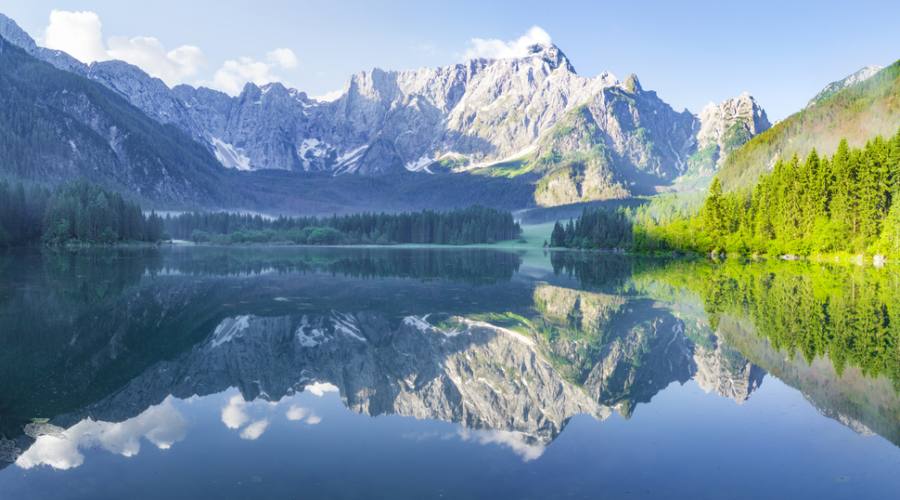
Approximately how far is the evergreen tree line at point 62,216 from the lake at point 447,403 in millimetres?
143106

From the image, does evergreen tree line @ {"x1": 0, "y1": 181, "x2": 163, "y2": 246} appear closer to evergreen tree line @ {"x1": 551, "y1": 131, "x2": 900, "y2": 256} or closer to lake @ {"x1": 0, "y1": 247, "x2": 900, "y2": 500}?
lake @ {"x1": 0, "y1": 247, "x2": 900, "y2": 500}

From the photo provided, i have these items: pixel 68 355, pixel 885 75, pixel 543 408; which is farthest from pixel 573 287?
pixel 885 75

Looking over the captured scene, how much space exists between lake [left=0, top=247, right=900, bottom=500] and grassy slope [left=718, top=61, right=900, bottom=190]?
158049 millimetres

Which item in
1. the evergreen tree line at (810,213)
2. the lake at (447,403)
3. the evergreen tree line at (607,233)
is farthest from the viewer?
the evergreen tree line at (607,233)

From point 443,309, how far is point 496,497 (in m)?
24.4

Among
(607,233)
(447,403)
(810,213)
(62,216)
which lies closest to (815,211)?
(810,213)

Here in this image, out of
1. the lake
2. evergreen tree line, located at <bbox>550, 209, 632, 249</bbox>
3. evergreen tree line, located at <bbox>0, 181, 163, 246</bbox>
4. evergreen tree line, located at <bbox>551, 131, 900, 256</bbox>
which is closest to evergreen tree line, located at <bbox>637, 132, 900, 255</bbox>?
evergreen tree line, located at <bbox>551, 131, 900, 256</bbox>

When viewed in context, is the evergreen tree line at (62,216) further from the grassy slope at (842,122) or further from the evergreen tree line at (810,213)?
the grassy slope at (842,122)

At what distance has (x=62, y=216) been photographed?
150750 mm

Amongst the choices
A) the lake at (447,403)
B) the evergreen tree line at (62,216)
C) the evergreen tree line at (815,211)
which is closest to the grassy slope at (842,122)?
the evergreen tree line at (815,211)

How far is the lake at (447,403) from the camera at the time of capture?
11.1m

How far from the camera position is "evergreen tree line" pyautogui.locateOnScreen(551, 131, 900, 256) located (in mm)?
83250

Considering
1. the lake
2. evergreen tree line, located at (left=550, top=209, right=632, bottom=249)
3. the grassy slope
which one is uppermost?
the grassy slope

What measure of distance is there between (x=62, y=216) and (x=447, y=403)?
171766 millimetres
